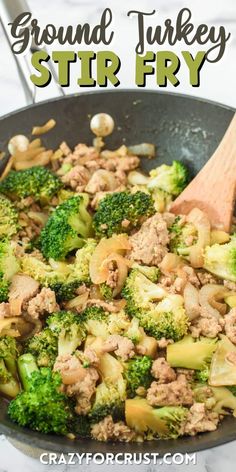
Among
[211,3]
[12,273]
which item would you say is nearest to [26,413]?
[12,273]

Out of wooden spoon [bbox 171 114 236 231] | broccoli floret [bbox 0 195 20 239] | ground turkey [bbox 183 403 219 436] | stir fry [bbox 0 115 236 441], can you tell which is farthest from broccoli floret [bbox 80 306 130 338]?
wooden spoon [bbox 171 114 236 231]

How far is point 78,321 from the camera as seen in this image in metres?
2.27

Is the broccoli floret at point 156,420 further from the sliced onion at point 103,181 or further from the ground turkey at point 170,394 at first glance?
the sliced onion at point 103,181

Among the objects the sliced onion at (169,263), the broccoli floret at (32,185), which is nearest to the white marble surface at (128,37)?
the broccoli floret at (32,185)

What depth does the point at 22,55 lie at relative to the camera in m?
2.92

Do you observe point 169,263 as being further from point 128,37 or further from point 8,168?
point 128,37

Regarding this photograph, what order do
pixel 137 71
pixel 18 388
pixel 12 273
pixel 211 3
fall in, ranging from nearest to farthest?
pixel 18 388
pixel 12 273
pixel 137 71
pixel 211 3

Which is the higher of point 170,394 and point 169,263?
point 169,263

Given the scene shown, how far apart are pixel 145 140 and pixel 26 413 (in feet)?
4.47

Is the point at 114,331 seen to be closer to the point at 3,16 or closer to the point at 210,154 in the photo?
the point at 210,154

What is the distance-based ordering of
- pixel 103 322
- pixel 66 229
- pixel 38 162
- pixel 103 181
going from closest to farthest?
pixel 103 322
pixel 66 229
pixel 103 181
pixel 38 162

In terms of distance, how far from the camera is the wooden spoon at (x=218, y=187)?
2627 millimetres

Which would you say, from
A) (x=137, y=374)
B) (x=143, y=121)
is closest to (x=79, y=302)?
(x=137, y=374)

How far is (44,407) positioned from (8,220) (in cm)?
79
